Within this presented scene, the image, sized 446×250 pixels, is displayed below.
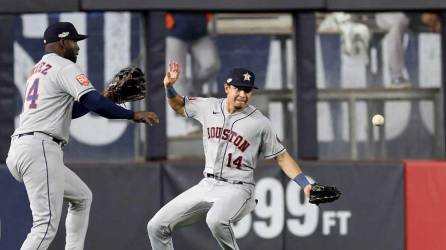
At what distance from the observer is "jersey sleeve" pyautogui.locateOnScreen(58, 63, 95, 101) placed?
7469 millimetres

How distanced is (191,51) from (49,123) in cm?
206

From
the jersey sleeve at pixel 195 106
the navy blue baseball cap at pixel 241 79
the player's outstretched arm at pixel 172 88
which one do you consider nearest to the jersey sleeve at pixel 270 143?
the navy blue baseball cap at pixel 241 79

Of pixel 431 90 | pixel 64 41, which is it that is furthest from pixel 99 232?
pixel 431 90

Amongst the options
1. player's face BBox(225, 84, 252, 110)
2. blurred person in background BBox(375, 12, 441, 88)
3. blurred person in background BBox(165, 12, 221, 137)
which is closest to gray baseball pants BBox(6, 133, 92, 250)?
player's face BBox(225, 84, 252, 110)

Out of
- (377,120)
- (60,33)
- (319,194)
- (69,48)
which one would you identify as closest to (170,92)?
(69,48)

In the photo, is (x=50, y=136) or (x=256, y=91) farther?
(x=256, y=91)

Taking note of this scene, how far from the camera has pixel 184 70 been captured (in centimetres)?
940

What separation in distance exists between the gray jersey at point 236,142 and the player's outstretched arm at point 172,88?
0.23m

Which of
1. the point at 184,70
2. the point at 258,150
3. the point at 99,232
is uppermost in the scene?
the point at 184,70

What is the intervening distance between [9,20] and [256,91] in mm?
2063

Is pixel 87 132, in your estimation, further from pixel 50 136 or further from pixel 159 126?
pixel 50 136

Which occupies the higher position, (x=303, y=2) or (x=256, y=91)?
(x=303, y=2)

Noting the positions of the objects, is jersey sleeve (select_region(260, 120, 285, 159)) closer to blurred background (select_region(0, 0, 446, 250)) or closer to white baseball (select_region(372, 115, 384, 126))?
blurred background (select_region(0, 0, 446, 250))

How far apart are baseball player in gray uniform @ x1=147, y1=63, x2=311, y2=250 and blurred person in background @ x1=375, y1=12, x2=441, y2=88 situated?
1824mm
